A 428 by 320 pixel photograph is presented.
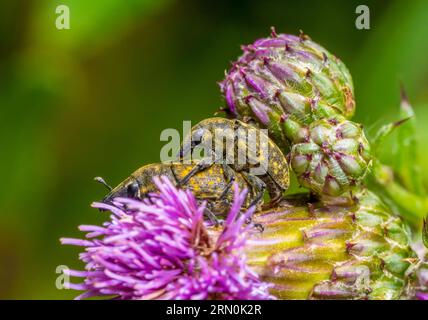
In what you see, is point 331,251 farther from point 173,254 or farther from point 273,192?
point 173,254

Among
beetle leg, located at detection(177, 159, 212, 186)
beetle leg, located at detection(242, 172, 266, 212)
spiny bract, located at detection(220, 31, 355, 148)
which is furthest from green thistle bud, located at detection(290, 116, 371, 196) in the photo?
beetle leg, located at detection(177, 159, 212, 186)

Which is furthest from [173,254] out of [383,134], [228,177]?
[383,134]

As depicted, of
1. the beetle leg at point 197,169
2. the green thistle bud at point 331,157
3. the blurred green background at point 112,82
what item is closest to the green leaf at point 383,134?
the green thistle bud at point 331,157

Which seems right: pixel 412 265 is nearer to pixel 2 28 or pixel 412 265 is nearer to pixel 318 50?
pixel 318 50

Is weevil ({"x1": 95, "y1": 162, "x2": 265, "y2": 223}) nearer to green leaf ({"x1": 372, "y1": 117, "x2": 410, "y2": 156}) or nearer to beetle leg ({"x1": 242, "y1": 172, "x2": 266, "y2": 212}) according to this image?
beetle leg ({"x1": 242, "y1": 172, "x2": 266, "y2": 212})

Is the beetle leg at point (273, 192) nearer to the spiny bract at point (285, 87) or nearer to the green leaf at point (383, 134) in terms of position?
the spiny bract at point (285, 87)
